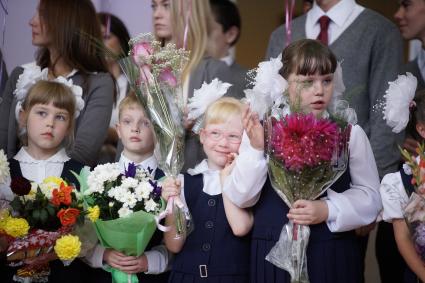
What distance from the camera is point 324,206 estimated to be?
3.01m

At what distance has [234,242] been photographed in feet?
10.7

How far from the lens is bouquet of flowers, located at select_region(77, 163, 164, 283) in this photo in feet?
10.3

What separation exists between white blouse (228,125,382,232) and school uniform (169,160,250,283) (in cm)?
17

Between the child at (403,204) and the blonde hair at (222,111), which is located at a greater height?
the blonde hair at (222,111)

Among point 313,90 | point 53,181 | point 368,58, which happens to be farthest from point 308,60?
point 53,181

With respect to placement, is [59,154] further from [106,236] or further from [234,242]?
[234,242]

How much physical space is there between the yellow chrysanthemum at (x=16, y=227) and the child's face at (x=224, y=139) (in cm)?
85

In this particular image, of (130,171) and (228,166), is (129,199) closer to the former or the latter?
(130,171)

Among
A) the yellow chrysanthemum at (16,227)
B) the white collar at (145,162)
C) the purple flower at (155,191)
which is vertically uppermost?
the white collar at (145,162)

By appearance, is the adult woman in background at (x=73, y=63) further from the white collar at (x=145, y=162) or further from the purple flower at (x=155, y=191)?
the purple flower at (x=155, y=191)

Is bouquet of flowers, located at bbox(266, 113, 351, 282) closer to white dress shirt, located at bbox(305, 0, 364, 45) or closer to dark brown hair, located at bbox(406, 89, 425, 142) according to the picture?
dark brown hair, located at bbox(406, 89, 425, 142)

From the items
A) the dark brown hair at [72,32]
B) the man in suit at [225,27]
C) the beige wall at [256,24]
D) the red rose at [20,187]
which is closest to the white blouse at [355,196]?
the red rose at [20,187]

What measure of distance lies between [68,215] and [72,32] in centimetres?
130

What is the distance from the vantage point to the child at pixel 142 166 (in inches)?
130
